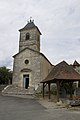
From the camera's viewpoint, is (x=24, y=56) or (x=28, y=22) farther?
(x=28, y=22)

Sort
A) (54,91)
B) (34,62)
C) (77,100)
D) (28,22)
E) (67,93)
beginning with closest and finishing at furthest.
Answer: (77,100)
(67,93)
(54,91)
(34,62)
(28,22)

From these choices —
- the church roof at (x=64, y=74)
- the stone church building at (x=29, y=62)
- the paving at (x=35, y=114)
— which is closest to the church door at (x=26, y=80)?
the stone church building at (x=29, y=62)

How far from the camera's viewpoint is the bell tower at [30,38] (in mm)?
32750

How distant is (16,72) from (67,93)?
36.4 ft

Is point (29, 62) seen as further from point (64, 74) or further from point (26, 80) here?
point (64, 74)

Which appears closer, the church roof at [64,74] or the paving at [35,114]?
the paving at [35,114]

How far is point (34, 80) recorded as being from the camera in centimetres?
2981

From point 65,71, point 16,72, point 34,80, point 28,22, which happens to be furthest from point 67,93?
point 28,22

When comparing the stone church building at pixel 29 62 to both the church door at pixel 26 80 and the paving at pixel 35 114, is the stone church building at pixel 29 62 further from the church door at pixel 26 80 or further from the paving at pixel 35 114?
the paving at pixel 35 114

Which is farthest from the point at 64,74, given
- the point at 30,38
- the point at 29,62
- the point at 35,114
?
the point at 30,38

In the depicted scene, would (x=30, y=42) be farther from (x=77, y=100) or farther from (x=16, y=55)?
(x=77, y=100)

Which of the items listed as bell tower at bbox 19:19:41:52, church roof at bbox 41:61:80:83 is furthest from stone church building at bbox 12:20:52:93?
church roof at bbox 41:61:80:83

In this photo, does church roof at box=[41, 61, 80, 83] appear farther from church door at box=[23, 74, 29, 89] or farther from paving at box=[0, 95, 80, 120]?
church door at box=[23, 74, 29, 89]

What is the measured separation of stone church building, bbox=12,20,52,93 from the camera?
30.0 meters
